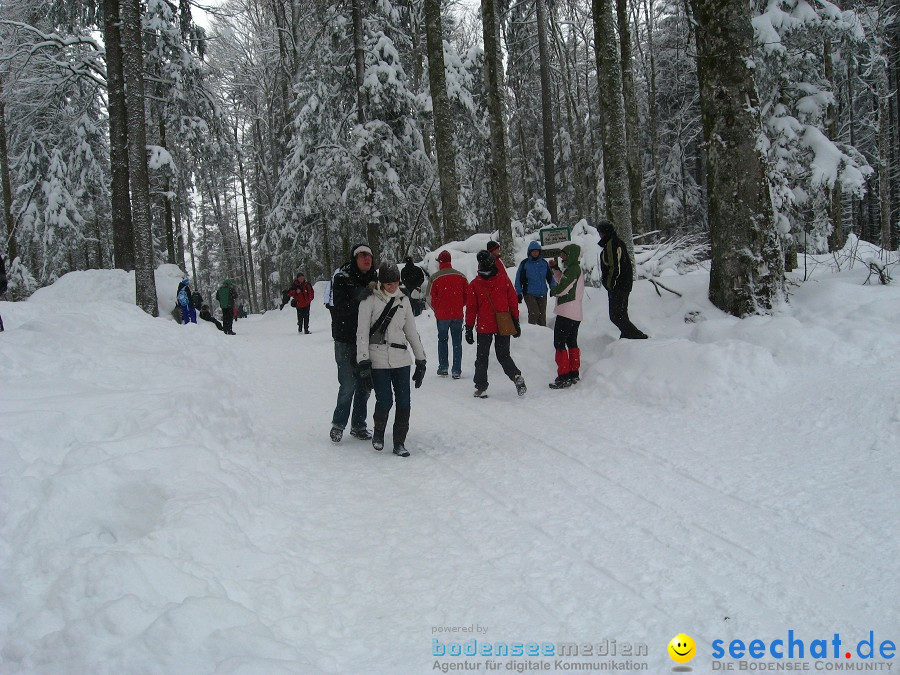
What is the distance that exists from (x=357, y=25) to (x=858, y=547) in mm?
20149

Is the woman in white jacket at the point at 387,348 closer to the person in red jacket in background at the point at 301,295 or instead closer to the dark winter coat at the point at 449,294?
the dark winter coat at the point at 449,294

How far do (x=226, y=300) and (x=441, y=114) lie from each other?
959cm

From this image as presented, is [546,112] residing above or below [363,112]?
above

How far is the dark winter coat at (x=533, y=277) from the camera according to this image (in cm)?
1114

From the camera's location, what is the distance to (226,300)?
18.8 meters

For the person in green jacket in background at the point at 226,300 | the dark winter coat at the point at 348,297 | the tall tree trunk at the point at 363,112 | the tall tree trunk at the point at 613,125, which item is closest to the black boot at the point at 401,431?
the dark winter coat at the point at 348,297

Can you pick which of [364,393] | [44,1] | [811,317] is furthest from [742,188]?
[44,1]

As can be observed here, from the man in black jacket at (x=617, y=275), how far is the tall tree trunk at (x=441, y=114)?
6.19 m

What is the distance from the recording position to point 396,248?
22766mm

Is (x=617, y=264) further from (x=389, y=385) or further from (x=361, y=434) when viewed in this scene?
(x=361, y=434)

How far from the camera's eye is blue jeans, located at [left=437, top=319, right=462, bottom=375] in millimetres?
9953

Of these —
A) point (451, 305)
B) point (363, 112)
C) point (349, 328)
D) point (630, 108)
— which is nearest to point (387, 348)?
point (349, 328)

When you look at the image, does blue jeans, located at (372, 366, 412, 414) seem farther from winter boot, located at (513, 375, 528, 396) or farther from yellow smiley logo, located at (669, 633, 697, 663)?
yellow smiley logo, located at (669, 633, 697, 663)

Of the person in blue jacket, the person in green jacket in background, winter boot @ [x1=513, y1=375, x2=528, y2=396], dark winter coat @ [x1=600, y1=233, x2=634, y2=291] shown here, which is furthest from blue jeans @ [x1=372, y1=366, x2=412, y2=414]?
the person in green jacket in background
